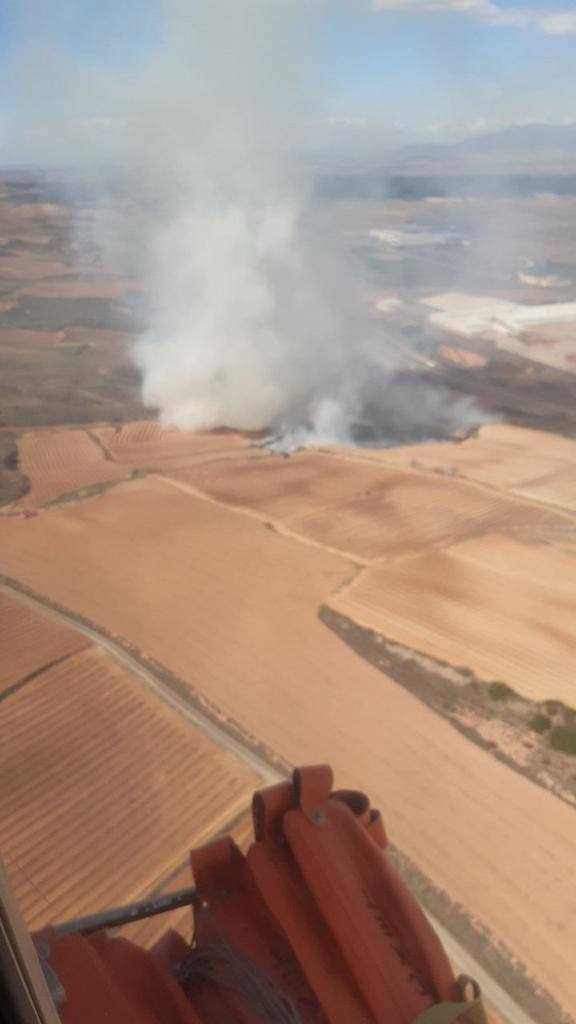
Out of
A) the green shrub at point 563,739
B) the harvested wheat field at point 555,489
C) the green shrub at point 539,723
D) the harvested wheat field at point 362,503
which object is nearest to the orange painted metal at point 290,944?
the green shrub at point 563,739

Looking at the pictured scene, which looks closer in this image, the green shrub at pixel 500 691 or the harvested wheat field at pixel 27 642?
the green shrub at pixel 500 691

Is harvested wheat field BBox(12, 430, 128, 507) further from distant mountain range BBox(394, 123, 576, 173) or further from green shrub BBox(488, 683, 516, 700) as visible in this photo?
distant mountain range BBox(394, 123, 576, 173)

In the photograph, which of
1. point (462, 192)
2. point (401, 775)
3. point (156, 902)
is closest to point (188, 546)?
point (401, 775)

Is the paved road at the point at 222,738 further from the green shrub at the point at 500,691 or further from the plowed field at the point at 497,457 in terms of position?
the plowed field at the point at 497,457

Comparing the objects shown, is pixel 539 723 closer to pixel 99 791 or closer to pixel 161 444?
pixel 99 791

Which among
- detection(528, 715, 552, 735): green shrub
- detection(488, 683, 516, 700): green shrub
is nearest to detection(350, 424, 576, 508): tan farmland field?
detection(488, 683, 516, 700): green shrub

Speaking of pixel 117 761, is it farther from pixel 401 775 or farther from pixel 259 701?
pixel 401 775

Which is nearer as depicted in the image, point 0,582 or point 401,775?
point 401,775

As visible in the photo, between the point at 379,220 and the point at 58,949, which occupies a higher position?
the point at 379,220

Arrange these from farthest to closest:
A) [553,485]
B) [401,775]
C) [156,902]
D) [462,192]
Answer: [462,192]
[553,485]
[401,775]
[156,902]
